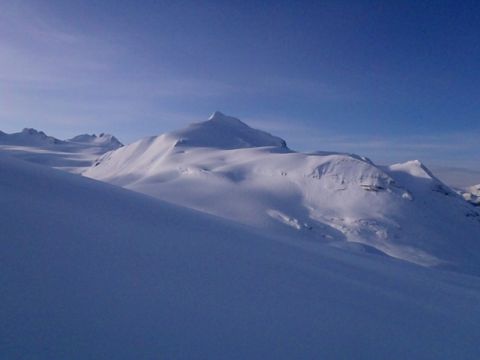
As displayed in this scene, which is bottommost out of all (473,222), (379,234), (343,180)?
(379,234)

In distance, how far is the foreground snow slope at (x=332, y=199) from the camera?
1650 centimetres

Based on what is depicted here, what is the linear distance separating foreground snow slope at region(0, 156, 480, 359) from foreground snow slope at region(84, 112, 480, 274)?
11.8 metres

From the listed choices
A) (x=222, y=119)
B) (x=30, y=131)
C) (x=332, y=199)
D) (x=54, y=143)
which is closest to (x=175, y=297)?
(x=332, y=199)

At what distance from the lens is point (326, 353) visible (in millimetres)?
1841

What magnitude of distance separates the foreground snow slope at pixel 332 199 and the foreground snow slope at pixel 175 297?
1182 centimetres

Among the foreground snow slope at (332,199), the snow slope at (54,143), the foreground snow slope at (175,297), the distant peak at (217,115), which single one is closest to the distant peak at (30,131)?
the snow slope at (54,143)

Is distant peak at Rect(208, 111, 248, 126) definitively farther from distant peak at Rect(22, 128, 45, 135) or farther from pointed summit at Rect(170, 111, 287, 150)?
distant peak at Rect(22, 128, 45, 135)

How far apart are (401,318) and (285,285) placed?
0.99 metres

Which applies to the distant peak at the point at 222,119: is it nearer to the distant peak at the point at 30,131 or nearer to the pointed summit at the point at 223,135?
the pointed summit at the point at 223,135

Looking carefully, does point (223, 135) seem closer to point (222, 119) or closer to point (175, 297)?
point (222, 119)

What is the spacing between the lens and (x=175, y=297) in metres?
1.97

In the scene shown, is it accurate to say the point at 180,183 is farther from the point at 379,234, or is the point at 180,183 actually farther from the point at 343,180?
the point at 379,234

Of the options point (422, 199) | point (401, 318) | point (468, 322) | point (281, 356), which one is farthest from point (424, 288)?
point (422, 199)

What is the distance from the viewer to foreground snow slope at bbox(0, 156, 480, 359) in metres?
1.53
